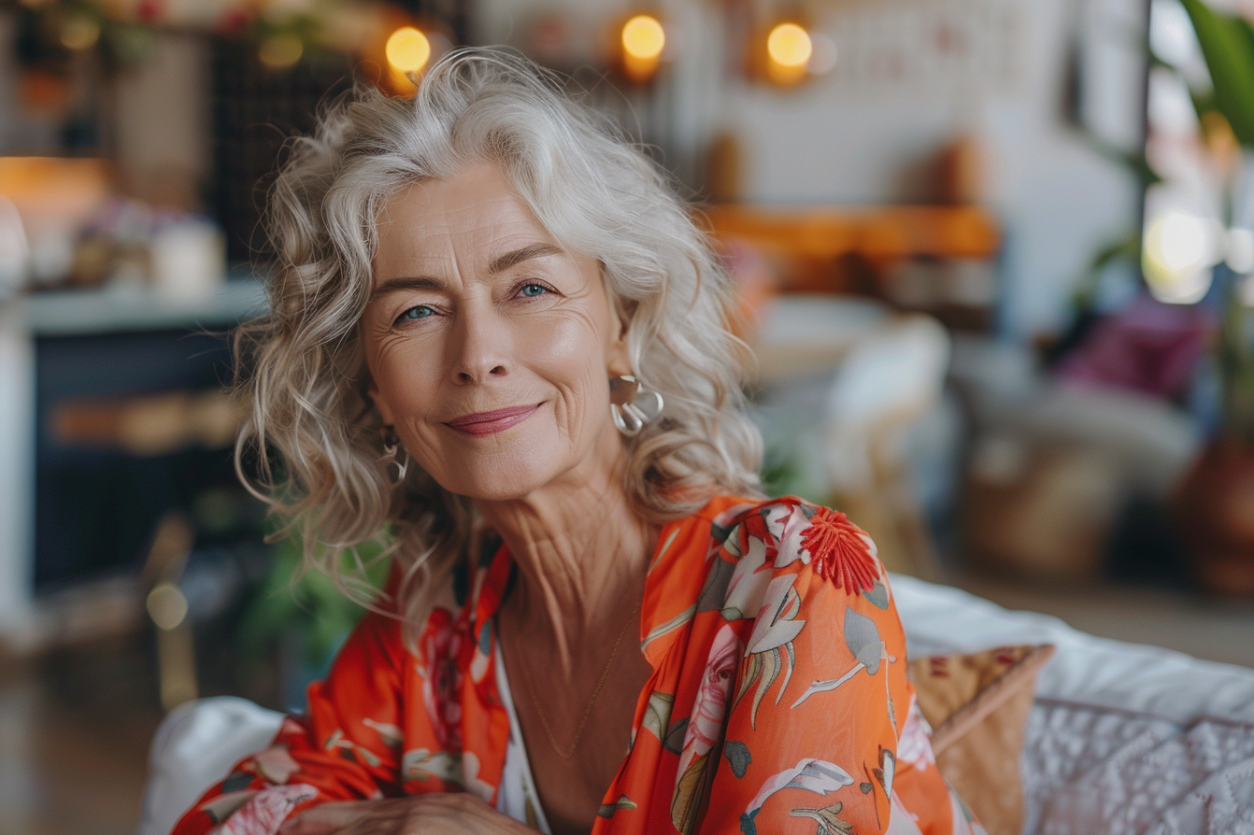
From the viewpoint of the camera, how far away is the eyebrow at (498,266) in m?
0.97

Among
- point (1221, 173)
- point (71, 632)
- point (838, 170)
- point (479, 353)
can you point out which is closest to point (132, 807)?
point (71, 632)

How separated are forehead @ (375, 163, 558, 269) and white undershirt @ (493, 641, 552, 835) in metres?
0.47

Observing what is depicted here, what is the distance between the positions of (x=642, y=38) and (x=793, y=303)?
146cm

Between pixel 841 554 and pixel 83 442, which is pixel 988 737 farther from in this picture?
pixel 83 442

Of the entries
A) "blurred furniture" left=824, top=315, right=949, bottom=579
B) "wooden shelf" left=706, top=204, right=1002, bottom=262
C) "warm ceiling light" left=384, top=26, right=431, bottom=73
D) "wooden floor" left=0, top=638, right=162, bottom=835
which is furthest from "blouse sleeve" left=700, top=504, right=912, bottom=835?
"wooden shelf" left=706, top=204, right=1002, bottom=262

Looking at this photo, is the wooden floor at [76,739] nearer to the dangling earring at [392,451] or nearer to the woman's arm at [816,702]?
the dangling earring at [392,451]

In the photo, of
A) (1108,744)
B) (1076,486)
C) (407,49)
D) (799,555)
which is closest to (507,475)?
(799,555)

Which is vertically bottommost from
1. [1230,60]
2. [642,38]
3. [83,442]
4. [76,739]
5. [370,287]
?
[76,739]

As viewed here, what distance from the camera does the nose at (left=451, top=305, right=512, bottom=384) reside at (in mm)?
960

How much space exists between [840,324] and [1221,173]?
1.43 metres

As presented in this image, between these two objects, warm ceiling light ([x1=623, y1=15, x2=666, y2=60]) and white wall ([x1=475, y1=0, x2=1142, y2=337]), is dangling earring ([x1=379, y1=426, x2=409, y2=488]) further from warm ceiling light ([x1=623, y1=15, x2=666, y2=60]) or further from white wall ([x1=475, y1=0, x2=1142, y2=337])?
white wall ([x1=475, y1=0, x2=1142, y2=337])

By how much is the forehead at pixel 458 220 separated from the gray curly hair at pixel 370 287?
0.01 meters

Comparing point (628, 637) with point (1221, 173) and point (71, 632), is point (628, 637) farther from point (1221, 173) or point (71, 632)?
point (1221, 173)

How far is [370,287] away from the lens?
3.34ft
